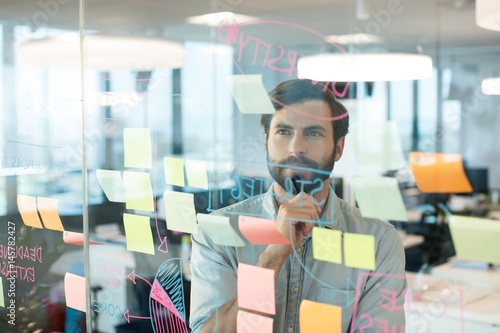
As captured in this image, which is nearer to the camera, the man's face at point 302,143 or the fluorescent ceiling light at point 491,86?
the fluorescent ceiling light at point 491,86

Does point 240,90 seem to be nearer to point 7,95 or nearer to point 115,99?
point 115,99

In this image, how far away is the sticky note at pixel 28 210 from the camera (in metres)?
2.47

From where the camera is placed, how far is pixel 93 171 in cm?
216

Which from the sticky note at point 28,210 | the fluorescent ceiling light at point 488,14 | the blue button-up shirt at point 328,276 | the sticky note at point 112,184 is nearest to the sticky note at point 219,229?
the blue button-up shirt at point 328,276

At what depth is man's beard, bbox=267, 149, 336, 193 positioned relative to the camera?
1.56 metres

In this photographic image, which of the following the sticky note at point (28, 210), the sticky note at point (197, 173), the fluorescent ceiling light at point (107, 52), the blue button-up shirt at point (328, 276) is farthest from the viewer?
the sticky note at point (28, 210)

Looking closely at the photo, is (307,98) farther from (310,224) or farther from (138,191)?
(138,191)

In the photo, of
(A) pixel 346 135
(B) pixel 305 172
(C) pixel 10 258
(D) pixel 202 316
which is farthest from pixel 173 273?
(C) pixel 10 258

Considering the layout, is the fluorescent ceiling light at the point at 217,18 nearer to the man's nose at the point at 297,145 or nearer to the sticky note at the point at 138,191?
the man's nose at the point at 297,145

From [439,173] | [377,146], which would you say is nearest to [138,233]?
[377,146]

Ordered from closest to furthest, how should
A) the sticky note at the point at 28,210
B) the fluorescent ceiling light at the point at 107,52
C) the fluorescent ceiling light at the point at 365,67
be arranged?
1. the fluorescent ceiling light at the point at 365,67
2. the fluorescent ceiling light at the point at 107,52
3. the sticky note at the point at 28,210

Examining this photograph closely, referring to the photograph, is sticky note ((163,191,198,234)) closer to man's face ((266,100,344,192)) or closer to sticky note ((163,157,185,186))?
sticky note ((163,157,185,186))

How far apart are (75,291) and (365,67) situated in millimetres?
1349

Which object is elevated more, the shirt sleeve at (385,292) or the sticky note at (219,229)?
the sticky note at (219,229)
